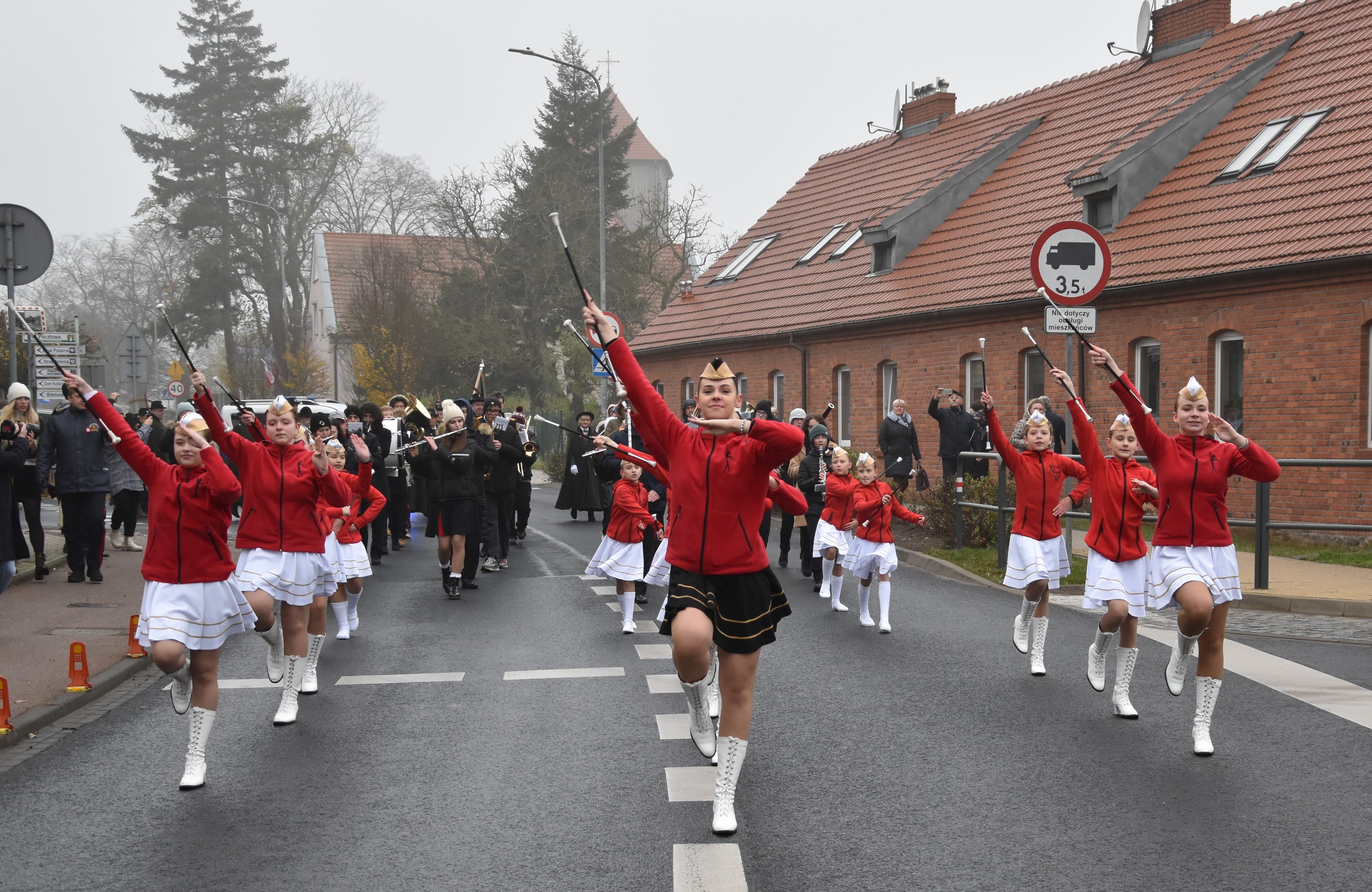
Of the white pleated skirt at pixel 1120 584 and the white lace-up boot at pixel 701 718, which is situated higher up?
the white pleated skirt at pixel 1120 584

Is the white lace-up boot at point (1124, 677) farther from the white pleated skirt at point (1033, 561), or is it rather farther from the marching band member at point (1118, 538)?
the white pleated skirt at point (1033, 561)

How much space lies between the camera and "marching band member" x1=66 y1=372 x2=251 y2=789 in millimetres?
6617

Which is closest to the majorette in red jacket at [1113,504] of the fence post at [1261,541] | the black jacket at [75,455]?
the fence post at [1261,541]

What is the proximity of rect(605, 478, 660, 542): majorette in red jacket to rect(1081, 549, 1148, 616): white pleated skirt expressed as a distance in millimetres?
4372

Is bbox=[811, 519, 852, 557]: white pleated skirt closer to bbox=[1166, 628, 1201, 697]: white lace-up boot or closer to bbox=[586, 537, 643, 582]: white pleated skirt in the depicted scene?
bbox=[586, 537, 643, 582]: white pleated skirt

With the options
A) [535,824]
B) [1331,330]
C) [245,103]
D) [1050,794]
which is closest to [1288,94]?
[1331,330]

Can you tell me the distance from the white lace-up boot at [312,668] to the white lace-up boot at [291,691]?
0.59 meters

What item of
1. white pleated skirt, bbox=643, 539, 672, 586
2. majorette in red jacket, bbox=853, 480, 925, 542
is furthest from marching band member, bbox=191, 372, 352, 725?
majorette in red jacket, bbox=853, 480, 925, 542

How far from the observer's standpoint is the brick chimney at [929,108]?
3506 centimetres

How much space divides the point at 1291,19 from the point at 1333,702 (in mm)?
19559

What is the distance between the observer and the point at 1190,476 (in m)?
7.35

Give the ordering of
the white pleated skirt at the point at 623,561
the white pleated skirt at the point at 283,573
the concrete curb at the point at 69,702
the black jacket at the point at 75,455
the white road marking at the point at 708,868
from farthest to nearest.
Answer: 1. the black jacket at the point at 75,455
2. the white pleated skirt at the point at 623,561
3. the white pleated skirt at the point at 283,573
4. the concrete curb at the point at 69,702
5. the white road marking at the point at 708,868

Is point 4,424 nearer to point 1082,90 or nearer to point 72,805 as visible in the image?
point 72,805

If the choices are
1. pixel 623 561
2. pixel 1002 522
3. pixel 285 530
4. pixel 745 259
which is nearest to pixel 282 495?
pixel 285 530
